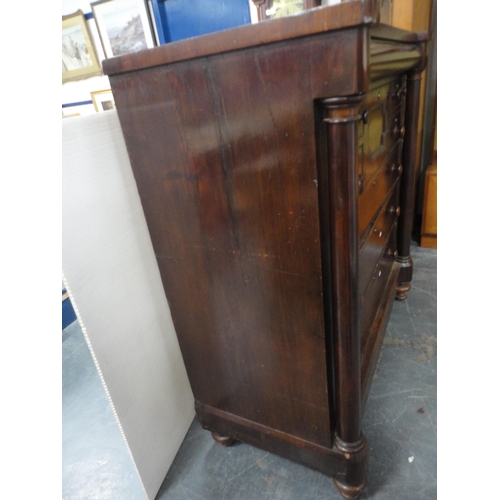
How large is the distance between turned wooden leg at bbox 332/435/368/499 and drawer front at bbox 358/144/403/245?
567mm

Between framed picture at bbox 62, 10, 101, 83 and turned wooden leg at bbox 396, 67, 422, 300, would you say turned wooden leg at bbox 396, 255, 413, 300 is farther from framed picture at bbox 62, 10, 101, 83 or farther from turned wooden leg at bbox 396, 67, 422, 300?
framed picture at bbox 62, 10, 101, 83

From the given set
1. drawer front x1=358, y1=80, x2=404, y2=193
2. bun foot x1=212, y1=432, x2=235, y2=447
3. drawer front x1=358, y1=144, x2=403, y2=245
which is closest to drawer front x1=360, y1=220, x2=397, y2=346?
drawer front x1=358, y1=144, x2=403, y2=245

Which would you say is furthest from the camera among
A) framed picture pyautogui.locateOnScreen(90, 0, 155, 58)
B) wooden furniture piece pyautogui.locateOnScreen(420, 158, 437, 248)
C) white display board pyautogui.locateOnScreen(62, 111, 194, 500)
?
wooden furniture piece pyautogui.locateOnScreen(420, 158, 437, 248)

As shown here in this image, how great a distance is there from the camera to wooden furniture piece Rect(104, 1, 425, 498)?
0.61 meters

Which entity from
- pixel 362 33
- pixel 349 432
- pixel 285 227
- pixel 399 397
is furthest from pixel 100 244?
pixel 399 397

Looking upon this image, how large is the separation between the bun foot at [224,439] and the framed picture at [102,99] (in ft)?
6.26

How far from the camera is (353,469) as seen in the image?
0.98 metres

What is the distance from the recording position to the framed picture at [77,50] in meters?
1.97

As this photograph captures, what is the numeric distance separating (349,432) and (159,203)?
0.79 meters

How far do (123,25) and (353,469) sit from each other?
2.25 metres

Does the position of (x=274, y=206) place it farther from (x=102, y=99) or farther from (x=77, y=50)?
(x=77, y=50)

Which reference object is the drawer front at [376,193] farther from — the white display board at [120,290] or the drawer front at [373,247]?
the white display board at [120,290]

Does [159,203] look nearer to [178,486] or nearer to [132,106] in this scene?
[132,106]

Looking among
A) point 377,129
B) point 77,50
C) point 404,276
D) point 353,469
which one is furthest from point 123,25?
point 353,469
